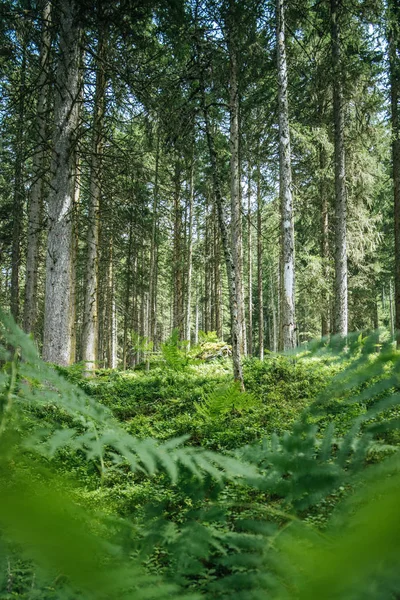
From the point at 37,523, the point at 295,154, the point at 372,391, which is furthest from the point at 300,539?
the point at 295,154

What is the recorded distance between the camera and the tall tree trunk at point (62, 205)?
22.4 ft

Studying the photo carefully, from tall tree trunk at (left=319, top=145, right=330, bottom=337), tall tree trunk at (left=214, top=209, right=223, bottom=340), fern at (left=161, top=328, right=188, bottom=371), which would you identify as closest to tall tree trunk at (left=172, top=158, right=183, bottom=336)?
tall tree trunk at (left=214, top=209, right=223, bottom=340)

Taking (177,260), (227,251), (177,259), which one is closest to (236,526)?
(227,251)

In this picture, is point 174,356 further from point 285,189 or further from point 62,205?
point 285,189

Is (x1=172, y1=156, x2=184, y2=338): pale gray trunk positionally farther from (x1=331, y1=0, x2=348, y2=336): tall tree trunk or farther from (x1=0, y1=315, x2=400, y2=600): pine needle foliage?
(x1=0, y1=315, x2=400, y2=600): pine needle foliage

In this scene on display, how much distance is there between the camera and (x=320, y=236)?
16219 mm

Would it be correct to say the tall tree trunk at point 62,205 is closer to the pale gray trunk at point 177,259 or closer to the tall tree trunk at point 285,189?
the tall tree trunk at point 285,189

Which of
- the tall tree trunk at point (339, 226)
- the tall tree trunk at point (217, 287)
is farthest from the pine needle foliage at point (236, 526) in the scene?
the tall tree trunk at point (217, 287)

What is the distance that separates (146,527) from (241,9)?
9.22m

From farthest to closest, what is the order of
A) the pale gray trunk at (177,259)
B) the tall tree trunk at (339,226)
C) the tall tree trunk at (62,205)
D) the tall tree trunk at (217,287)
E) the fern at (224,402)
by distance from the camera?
1. the tall tree trunk at (217,287)
2. the pale gray trunk at (177,259)
3. the tall tree trunk at (339,226)
4. the tall tree trunk at (62,205)
5. the fern at (224,402)

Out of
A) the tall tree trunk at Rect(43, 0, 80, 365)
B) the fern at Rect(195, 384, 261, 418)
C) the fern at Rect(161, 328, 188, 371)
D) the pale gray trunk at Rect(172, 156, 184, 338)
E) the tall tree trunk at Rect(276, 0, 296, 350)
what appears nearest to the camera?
the fern at Rect(195, 384, 261, 418)

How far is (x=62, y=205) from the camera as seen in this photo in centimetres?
689

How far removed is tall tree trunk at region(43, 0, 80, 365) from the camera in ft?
22.4

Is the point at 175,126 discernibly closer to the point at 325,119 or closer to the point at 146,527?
the point at 146,527
